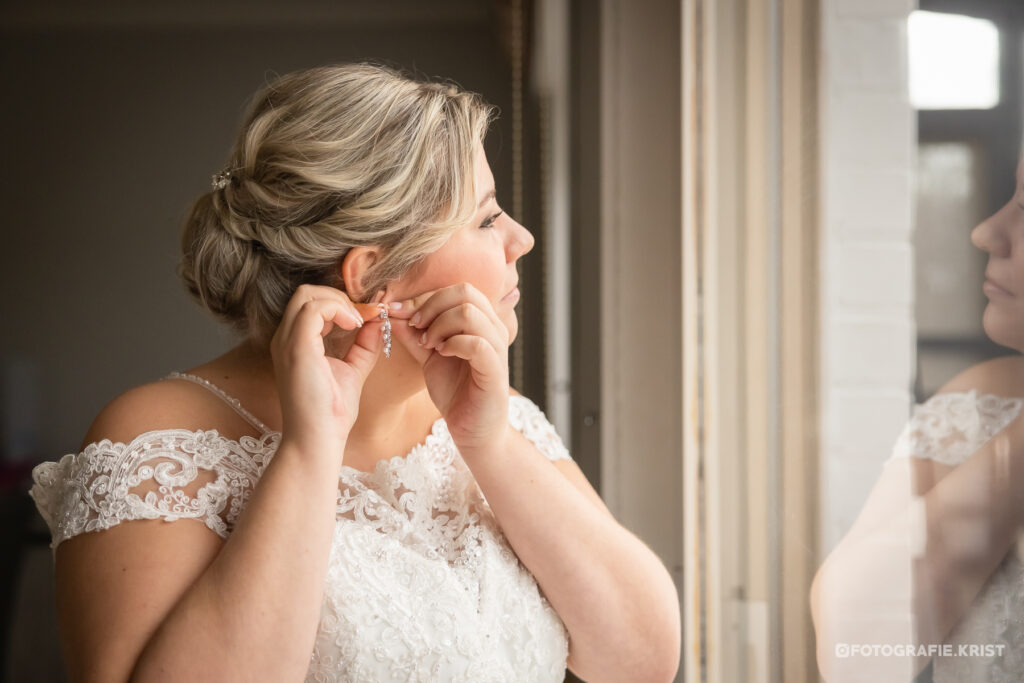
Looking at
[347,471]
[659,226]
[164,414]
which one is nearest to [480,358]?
[347,471]

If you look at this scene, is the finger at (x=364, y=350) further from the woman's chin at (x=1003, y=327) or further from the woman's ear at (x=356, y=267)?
the woman's chin at (x=1003, y=327)

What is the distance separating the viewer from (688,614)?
1488 millimetres

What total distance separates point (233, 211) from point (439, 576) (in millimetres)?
518

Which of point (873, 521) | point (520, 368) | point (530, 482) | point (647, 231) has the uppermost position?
point (647, 231)

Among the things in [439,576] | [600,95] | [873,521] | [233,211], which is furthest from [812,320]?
[600,95]

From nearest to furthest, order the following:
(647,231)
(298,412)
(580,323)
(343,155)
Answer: (298,412), (343,155), (647,231), (580,323)

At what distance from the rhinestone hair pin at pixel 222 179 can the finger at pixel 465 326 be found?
1.12ft

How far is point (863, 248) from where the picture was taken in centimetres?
62

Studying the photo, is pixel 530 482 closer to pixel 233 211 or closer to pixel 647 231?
pixel 233 211

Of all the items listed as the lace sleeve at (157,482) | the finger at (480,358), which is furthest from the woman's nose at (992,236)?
the lace sleeve at (157,482)

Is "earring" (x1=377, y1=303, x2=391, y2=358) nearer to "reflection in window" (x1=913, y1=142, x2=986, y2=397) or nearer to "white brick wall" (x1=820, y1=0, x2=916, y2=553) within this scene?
"white brick wall" (x1=820, y1=0, x2=916, y2=553)

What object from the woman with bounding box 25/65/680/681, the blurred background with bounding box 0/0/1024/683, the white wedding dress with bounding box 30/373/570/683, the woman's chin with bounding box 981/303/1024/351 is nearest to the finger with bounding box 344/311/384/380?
the woman with bounding box 25/65/680/681

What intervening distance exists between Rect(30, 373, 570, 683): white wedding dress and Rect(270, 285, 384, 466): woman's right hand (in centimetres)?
12

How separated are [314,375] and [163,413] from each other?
20cm
